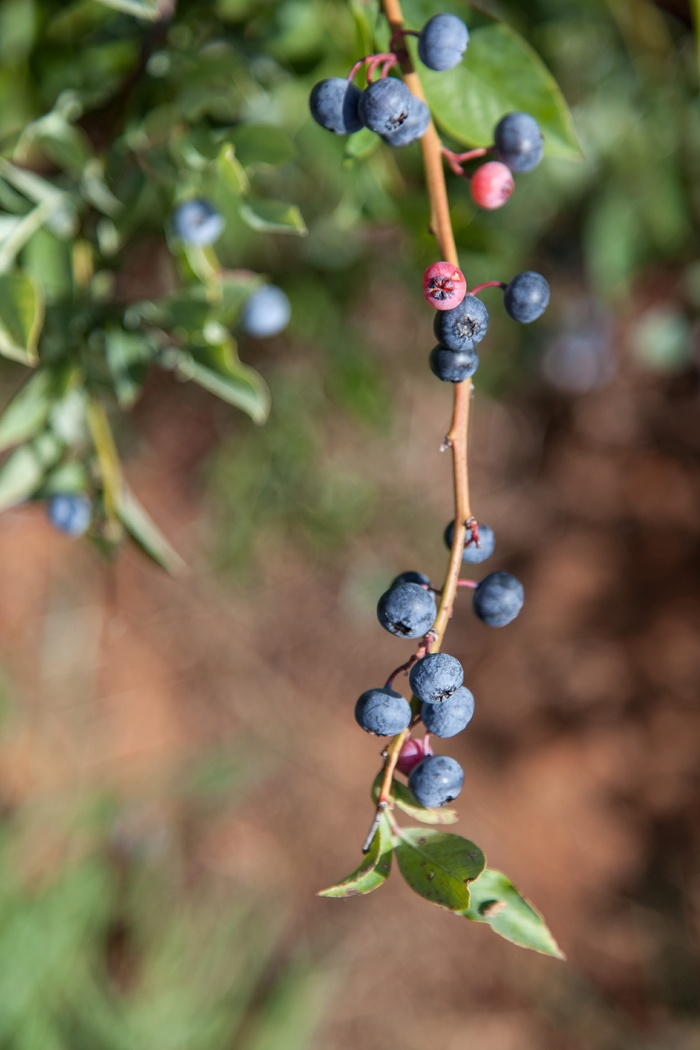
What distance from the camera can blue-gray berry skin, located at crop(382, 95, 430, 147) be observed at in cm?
77

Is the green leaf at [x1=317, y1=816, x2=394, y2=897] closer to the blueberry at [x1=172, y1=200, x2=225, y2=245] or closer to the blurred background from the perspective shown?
the blueberry at [x1=172, y1=200, x2=225, y2=245]

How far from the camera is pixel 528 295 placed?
77 cm

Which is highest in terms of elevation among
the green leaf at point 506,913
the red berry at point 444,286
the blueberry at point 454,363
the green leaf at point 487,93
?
the green leaf at point 487,93

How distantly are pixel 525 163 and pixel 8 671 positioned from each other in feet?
9.84

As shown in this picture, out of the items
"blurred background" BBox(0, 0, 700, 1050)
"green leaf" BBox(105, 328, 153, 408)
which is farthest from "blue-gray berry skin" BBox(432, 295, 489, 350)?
"blurred background" BBox(0, 0, 700, 1050)

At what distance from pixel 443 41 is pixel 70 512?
717mm

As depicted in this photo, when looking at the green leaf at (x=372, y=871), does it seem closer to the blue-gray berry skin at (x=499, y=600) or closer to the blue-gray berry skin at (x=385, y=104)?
the blue-gray berry skin at (x=499, y=600)

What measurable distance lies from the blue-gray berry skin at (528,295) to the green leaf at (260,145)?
335 millimetres

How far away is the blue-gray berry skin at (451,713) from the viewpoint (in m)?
0.72

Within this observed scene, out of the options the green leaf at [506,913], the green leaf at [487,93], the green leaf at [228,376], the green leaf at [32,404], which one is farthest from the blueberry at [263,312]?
the green leaf at [506,913]

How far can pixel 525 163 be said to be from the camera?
86cm

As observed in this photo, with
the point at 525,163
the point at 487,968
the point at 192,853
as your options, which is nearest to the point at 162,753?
the point at 192,853

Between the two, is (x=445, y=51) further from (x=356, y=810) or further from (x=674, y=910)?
(x=674, y=910)

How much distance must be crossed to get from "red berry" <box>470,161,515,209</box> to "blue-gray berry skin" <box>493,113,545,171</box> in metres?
0.01
